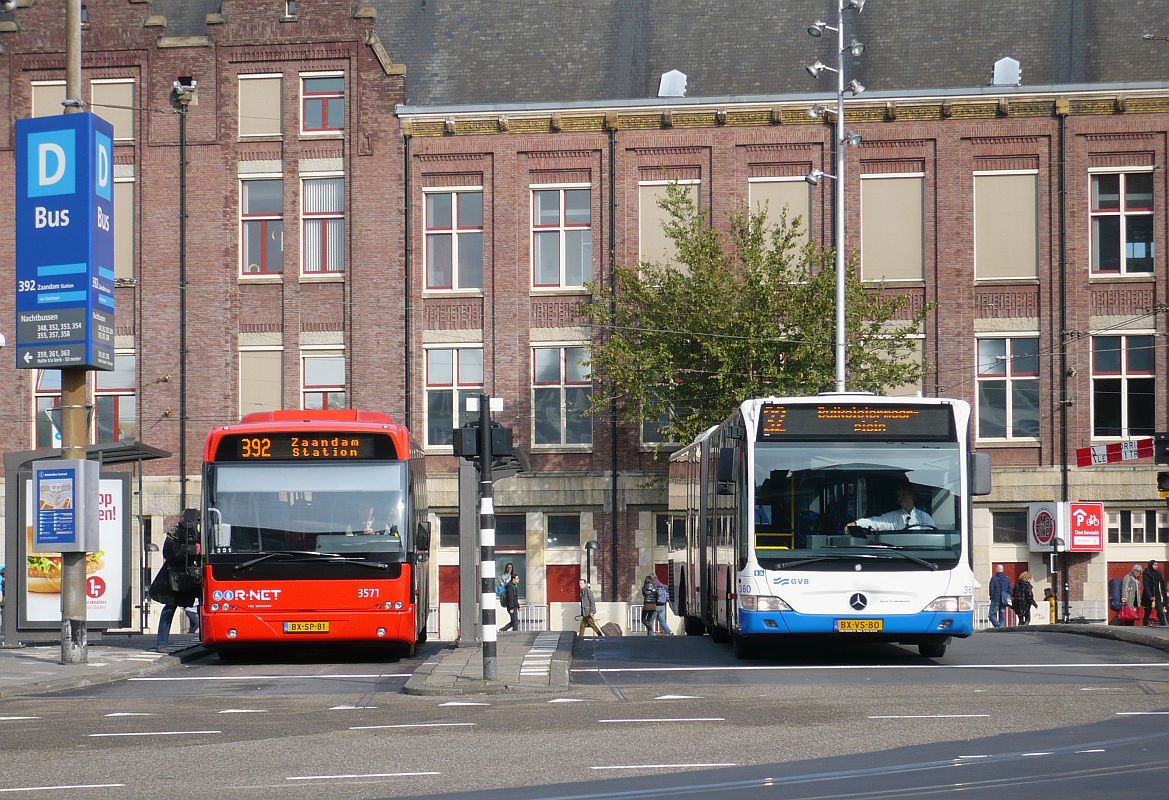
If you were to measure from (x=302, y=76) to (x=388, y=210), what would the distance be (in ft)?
13.0

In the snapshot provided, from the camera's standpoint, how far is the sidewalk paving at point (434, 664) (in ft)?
57.6

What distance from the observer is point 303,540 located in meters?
20.9

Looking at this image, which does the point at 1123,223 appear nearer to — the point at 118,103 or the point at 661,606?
the point at 661,606

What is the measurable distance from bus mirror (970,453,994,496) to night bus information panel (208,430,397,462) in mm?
6937

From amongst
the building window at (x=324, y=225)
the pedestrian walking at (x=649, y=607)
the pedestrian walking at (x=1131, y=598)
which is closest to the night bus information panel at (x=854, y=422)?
the pedestrian walking at (x=1131, y=598)

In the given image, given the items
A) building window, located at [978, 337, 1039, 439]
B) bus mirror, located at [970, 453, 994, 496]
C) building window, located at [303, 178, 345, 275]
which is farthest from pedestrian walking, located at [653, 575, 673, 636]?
bus mirror, located at [970, 453, 994, 496]

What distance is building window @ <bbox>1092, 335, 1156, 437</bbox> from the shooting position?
41344 mm

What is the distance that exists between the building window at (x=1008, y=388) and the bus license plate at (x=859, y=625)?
23.7 m

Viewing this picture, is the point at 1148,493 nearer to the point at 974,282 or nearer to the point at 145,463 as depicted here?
the point at 974,282

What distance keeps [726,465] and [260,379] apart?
A: 24.9 meters

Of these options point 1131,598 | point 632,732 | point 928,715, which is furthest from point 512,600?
point 632,732

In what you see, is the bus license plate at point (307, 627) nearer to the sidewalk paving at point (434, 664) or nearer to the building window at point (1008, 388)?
the sidewalk paving at point (434, 664)

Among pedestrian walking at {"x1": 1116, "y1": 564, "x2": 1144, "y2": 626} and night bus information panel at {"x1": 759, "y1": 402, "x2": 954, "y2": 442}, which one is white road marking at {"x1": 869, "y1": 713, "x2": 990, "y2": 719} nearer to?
night bus information panel at {"x1": 759, "y1": 402, "x2": 954, "y2": 442}

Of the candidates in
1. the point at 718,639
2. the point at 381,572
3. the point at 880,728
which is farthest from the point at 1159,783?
the point at 718,639
